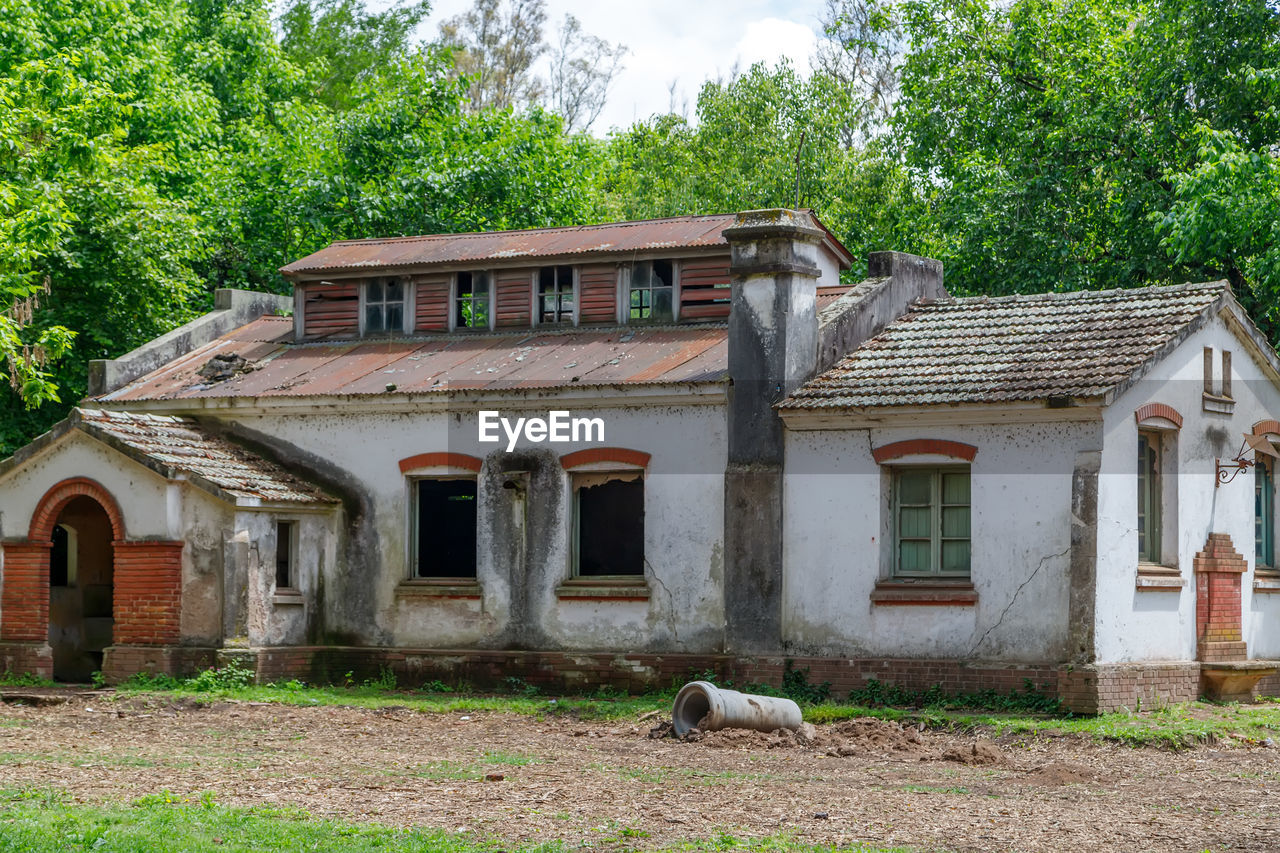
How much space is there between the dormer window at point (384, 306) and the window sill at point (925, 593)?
8907 millimetres

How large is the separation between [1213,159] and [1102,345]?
290 inches

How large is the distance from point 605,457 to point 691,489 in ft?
3.86

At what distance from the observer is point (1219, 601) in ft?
60.3

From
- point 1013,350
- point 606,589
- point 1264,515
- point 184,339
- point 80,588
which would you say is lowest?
point 80,588

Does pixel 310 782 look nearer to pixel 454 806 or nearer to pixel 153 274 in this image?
pixel 454 806

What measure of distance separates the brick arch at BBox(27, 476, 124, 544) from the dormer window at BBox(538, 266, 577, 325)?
20.5 ft

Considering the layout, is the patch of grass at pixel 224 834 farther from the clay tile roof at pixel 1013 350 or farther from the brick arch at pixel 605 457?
the brick arch at pixel 605 457

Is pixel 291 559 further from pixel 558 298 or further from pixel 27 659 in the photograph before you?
pixel 558 298

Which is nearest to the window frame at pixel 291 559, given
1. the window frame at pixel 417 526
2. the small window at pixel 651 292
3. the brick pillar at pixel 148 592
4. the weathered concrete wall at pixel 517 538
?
the weathered concrete wall at pixel 517 538

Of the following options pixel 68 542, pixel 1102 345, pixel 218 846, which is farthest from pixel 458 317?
pixel 218 846

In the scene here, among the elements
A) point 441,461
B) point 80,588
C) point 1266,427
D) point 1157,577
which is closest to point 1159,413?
point 1157,577

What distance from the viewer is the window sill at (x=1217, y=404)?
18.5 meters

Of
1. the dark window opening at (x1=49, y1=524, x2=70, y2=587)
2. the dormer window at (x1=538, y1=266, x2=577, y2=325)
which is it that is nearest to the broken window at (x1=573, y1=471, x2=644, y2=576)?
the dormer window at (x1=538, y1=266, x2=577, y2=325)

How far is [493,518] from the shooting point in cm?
1977
